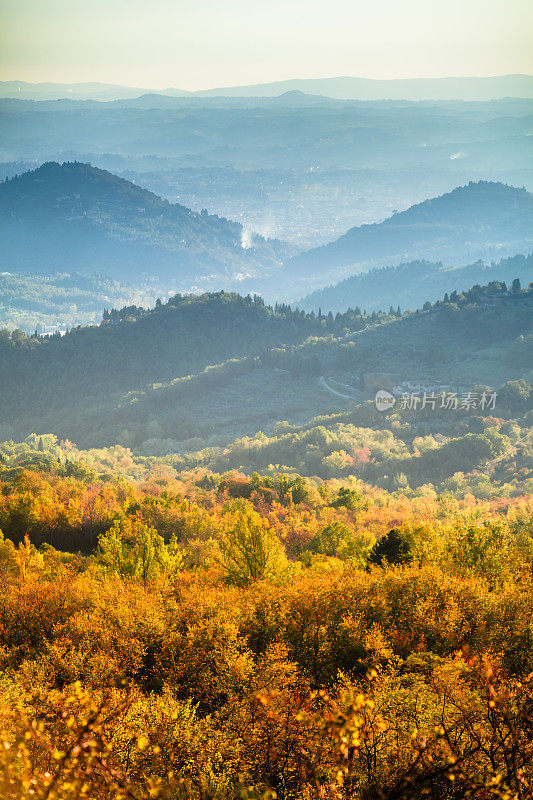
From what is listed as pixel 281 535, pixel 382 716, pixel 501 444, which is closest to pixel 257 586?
pixel 382 716

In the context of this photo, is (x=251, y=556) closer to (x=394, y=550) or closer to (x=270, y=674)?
(x=394, y=550)

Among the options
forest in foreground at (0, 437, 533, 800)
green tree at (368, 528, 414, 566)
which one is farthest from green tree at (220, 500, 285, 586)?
green tree at (368, 528, 414, 566)

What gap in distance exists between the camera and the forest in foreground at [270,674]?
1995 centimetres

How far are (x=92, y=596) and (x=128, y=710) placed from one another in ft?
48.0

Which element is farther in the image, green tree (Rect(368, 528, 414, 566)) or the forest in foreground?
green tree (Rect(368, 528, 414, 566))

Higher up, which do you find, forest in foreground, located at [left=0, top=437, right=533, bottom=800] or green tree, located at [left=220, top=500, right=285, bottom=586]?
forest in foreground, located at [left=0, top=437, right=533, bottom=800]

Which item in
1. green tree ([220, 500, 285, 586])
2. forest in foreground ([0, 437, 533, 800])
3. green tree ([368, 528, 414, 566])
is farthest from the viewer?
green tree ([220, 500, 285, 586])

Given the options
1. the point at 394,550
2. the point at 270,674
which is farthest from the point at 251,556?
the point at 270,674

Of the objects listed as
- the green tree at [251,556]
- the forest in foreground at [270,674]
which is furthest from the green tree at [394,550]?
the green tree at [251,556]

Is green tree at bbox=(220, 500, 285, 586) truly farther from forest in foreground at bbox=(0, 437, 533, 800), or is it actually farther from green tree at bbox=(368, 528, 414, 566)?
green tree at bbox=(368, 528, 414, 566)

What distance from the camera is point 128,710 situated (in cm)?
2531

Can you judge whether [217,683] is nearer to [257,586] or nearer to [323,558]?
[257,586]

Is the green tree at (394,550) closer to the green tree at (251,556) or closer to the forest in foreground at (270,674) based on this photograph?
the forest in foreground at (270,674)

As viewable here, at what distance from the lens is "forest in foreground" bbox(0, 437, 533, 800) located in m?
20.0
